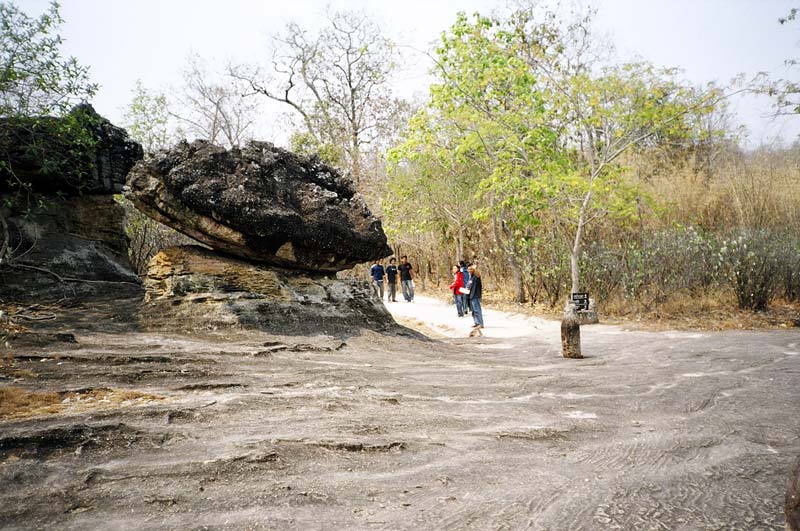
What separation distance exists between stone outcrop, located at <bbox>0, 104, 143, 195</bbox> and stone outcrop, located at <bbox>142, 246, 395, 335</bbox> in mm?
2533

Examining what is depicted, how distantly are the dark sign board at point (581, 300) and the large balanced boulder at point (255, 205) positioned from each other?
17.7 ft

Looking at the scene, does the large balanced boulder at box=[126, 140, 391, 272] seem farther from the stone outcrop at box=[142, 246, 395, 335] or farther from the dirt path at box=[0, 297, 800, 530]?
the dirt path at box=[0, 297, 800, 530]

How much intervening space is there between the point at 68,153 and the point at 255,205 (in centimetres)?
401

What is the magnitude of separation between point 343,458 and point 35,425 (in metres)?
2.25

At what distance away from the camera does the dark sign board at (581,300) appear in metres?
12.8

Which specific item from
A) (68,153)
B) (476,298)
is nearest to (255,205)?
(68,153)

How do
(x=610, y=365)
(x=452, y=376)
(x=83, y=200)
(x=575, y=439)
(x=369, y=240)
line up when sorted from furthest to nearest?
1. (x=83, y=200)
2. (x=369, y=240)
3. (x=610, y=365)
4. (x=452, y=376)
5. (x=575, y=439)

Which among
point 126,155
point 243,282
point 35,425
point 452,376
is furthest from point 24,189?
point 452,376

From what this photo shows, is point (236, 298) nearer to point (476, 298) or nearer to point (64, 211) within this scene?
point (64, 211)

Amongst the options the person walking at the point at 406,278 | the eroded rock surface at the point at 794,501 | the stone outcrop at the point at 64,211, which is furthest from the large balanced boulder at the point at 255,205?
the person walking at the point at 406,278

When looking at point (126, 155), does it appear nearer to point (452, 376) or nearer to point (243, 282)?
point (243, 282)

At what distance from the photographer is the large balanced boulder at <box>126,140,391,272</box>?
8.55 meters

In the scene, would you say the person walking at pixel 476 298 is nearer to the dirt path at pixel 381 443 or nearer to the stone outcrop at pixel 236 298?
the stone outcrop at pixel 236 298

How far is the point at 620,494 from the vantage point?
11.7ft
